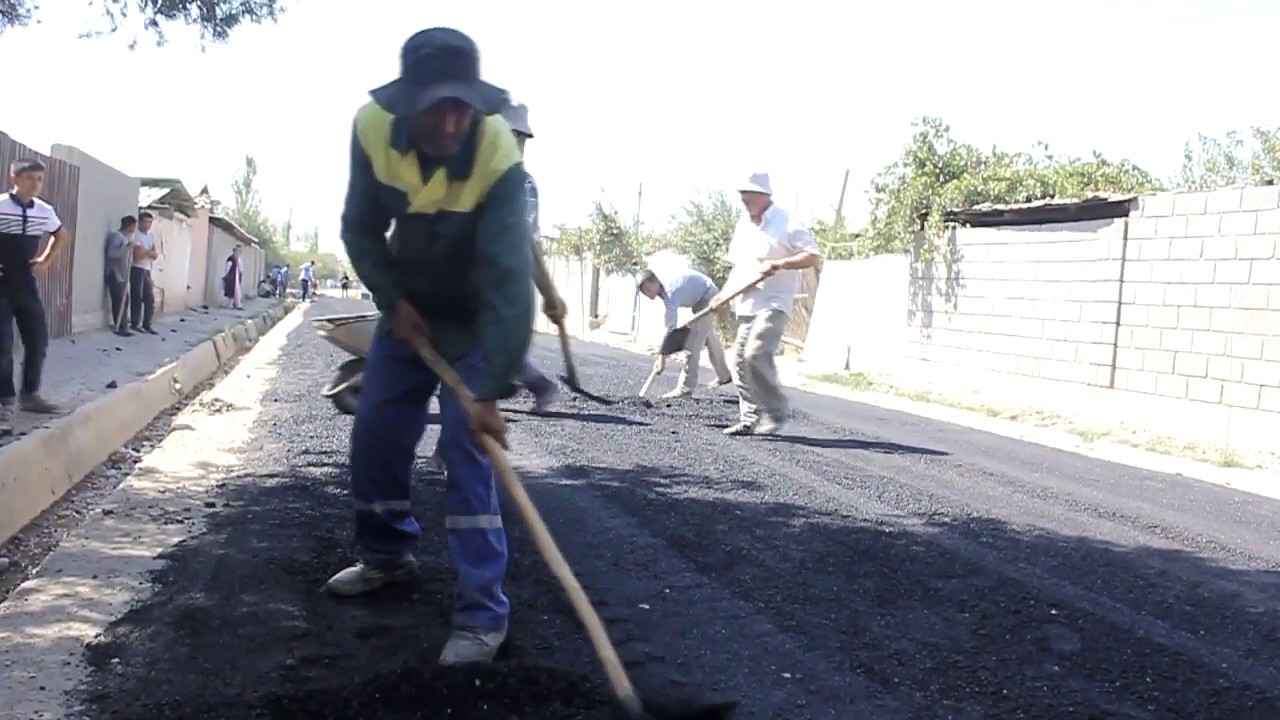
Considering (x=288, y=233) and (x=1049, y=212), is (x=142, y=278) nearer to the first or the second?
(x=1049, y=212)

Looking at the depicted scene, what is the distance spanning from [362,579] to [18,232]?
4930mm

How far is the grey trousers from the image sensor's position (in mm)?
8773

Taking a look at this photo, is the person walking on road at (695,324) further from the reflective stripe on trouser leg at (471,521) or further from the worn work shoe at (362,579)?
the reflective stripe on trouser leg at (471,521)

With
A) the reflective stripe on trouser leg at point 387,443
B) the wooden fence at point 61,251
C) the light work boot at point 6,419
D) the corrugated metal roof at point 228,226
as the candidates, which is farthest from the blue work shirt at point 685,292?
the corrugated metal roof at point 228,226

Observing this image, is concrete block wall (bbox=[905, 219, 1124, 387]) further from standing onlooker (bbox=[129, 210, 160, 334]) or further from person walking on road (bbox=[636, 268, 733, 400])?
standing onlooker (bbox=[129, 210, 160, 334])

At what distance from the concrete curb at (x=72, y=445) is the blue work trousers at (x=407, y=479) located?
73.7 inches

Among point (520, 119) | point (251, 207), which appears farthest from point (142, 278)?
point (251, 207)

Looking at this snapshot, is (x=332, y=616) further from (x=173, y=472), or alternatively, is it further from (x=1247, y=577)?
(x=1247, y=577)

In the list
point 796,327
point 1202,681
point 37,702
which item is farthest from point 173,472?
point 796,327

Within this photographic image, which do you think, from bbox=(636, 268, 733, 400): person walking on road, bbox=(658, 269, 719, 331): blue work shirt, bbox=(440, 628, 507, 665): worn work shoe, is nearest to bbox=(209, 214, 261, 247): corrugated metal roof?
bbox=(636, 268, 733, 400): person walking on road

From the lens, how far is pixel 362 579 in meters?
3.99

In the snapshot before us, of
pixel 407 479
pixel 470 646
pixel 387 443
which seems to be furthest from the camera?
pixel 407 479

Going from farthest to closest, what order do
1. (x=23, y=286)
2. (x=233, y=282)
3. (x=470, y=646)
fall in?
(x=233, y=282), (x=23, y=286), (x=470, y=646)

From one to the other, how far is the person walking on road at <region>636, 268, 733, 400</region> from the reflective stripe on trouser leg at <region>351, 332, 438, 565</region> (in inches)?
278
